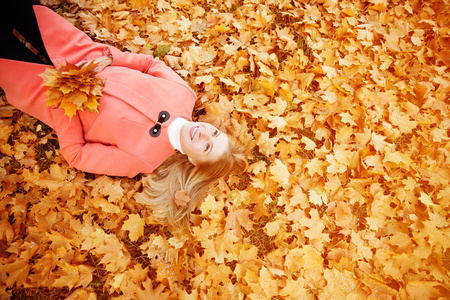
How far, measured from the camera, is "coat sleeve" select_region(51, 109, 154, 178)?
2.43m

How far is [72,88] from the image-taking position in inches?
87.4

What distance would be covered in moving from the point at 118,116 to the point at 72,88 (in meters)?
0.42

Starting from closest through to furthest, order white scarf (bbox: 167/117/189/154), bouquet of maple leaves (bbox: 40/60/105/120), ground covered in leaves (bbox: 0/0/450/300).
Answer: bouquet of maple leaves (bbox: 40/60/105/120) < ground covered in leaves (bbox: 0/0/450/300) < white scarf (bbox: 167/117/189/154)

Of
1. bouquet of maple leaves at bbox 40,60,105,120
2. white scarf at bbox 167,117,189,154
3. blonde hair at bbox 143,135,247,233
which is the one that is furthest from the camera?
blonde hair at bbox 143,135,247,233

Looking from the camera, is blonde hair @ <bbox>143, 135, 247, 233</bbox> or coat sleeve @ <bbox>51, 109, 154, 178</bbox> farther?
blonde hair @ <bbox>143, 135, 247, 233</bbox>

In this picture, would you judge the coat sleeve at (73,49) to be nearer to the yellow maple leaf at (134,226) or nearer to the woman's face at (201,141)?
the woman's face at (201,141)

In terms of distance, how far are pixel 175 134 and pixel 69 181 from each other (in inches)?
49.3

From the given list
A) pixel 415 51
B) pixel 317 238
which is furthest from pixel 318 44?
pixel 317 238

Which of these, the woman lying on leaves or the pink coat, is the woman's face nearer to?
the woman lying on leaves

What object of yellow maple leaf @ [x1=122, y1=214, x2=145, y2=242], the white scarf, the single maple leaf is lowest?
yellow maple leaf @ [x1=122, y1=214, x2=145, y2=242]

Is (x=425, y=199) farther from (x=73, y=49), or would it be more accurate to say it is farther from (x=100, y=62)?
(x=73, y=49)

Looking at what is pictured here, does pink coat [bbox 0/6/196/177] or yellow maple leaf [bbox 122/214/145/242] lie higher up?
pink coat [bbox 0/6/196/177]

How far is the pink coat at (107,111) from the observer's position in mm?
2443

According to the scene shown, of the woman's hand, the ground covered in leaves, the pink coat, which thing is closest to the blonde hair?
the ground covered in leaves
